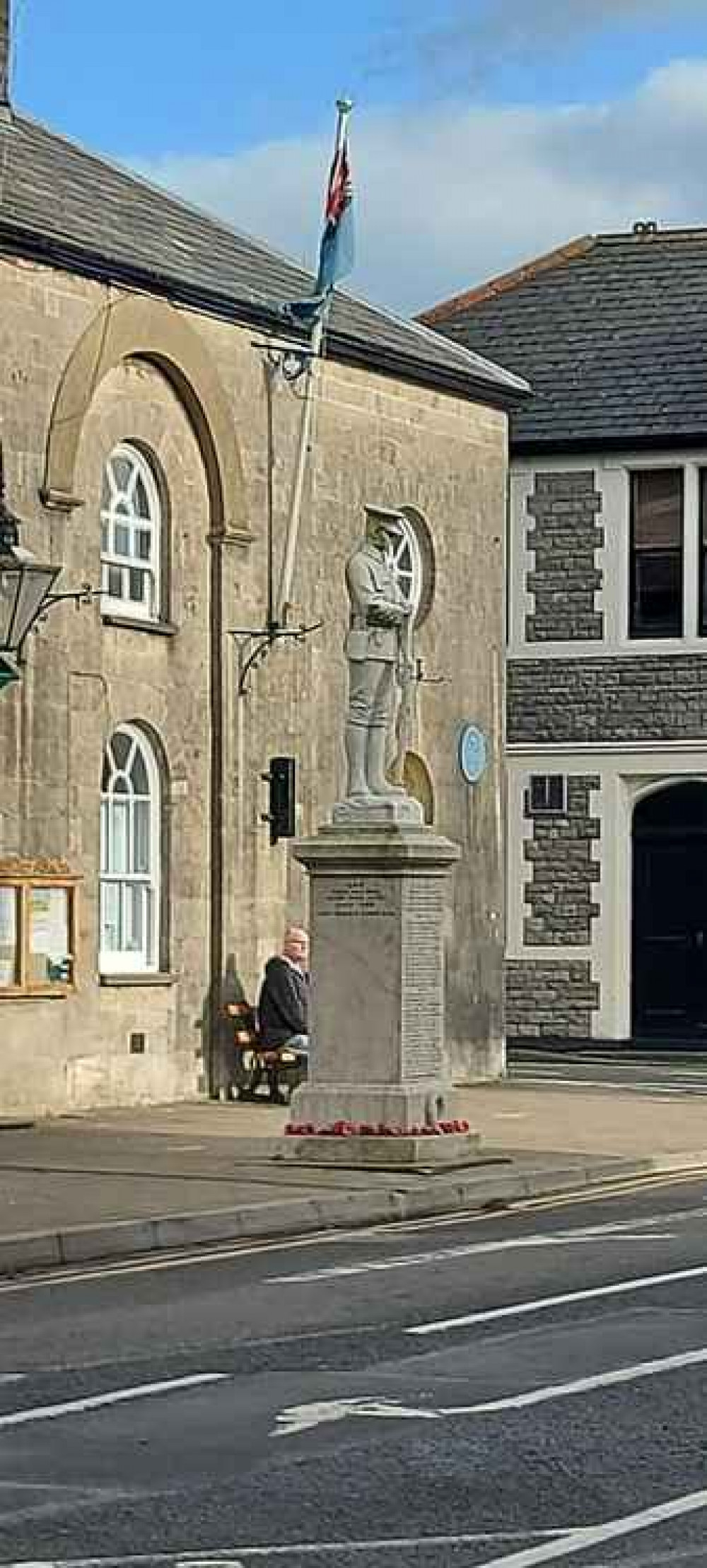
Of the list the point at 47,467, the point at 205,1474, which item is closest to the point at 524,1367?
the point at 205,1474

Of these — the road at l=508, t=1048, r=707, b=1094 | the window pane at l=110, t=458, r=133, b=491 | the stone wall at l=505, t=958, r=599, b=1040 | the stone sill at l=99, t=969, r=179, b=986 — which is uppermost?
the window pane at l=110, t=458, r=133, b=491

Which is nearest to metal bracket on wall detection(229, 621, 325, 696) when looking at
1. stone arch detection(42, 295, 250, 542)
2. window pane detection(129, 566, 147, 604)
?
stone arch detection(42, 295, 250, 542)

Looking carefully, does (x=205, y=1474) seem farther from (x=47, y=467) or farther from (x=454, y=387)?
(x=454, y=387)

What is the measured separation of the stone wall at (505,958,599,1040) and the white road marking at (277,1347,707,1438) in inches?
960

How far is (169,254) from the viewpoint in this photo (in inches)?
1070

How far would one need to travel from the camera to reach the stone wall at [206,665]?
80.7 ft

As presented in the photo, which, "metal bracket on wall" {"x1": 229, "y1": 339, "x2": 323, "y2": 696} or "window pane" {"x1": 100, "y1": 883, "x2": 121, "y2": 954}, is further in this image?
"metal bracket on wall" {"x1": 229, "y1": 339, "x2": 323, "y2": 696}

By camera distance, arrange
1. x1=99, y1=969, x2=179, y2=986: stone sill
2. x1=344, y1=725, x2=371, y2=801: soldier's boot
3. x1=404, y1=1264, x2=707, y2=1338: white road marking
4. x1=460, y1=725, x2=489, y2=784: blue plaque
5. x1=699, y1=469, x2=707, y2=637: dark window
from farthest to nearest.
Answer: x1=699, y1=469, x2=707, y2=637: dark window
x1=460, y1=725, x2=489, y2=784: blue plaque
x1=99, y1=969, x2=179, y2=986: stone sill
x1=344, y1=725, x2=371, y2=801: soldier's boot
x1=404, y1=1264, x2=707, y2=1338: white road marking

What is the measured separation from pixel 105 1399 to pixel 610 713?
25.7 m

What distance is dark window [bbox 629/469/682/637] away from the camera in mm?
36000

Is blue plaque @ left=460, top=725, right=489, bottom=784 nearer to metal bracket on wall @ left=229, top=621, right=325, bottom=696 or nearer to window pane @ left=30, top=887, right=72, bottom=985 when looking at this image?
metal bracket on wall @ left=229, top=621, right=325, bottom=696

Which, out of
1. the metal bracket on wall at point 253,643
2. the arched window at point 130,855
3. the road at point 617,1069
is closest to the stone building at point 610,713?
the road at point 617,1069

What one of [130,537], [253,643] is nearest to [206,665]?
[253,643]

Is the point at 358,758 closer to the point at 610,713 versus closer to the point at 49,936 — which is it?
the point at 49,936
